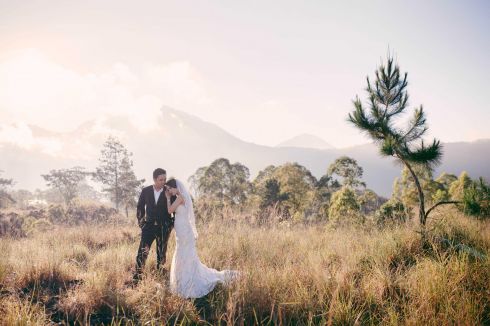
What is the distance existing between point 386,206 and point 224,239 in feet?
25.4

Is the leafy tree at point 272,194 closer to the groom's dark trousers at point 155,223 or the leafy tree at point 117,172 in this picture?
the leafy tree at point 117,172

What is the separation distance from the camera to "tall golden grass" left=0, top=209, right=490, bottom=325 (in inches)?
124

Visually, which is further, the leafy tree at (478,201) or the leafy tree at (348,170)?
the leafy tree at (348,170)

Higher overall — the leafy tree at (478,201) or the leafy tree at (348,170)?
the leafy tree at (348,170)

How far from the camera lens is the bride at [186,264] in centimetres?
442

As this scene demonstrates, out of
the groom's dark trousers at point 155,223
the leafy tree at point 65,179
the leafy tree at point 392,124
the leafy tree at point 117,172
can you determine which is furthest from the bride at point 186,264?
the leafy tree at point 65,179

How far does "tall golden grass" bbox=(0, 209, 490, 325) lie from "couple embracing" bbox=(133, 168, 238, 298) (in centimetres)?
24

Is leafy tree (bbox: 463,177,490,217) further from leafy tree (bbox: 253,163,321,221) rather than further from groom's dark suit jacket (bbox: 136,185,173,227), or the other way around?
leafy tree (bbox: 253,163,321,221)

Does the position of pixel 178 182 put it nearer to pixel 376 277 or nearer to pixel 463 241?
pixel 376 277

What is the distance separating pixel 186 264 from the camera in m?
4.71

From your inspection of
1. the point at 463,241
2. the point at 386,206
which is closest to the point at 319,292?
the point at 463,241

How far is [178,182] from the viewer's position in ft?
18.0

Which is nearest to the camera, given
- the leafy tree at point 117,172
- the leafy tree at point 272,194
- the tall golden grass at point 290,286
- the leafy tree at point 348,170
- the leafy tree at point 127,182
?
the tall golden grass at point 290,286

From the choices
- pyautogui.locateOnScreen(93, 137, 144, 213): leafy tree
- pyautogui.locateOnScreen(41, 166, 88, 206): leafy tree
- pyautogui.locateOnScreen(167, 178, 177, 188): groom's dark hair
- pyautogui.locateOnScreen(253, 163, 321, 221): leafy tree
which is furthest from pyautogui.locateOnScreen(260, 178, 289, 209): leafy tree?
pyautogui.locateOnScreen(41, 166, 88, 206): leafy tree
